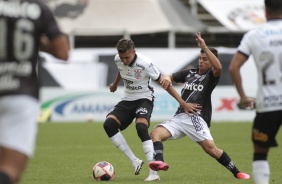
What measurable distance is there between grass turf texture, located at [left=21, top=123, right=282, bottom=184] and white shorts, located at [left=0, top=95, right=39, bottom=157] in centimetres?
518

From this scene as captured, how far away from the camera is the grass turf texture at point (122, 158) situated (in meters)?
12.1

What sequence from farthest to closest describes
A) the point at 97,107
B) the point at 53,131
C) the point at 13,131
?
the point at 97,107 < the point at 53,131 < the point at 13,131

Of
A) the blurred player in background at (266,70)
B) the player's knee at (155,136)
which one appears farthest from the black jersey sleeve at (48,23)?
the player's knee at (155,136)

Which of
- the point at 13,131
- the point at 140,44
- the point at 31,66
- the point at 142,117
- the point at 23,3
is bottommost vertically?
the point at 140,44

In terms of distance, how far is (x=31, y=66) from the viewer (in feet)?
21.6

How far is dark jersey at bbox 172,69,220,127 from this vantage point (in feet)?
39.5

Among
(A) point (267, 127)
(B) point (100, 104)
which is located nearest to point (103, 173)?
(A) point (267, 127)

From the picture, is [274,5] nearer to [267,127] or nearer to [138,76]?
[267,127]

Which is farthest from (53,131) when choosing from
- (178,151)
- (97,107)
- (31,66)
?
(31,66)

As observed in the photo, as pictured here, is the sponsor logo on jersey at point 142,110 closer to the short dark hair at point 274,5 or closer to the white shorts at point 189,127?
the white shorts at point 189,127

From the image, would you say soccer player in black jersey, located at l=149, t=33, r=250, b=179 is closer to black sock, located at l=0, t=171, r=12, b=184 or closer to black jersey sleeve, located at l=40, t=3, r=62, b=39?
black jersey sleeve, located at l=40, t=3, r=62, b=39

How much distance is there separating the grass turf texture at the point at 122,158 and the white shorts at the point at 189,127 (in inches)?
24.4

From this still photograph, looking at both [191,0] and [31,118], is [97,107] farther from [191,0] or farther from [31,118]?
[31,118]

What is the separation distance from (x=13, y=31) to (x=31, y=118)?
2.27 ft
